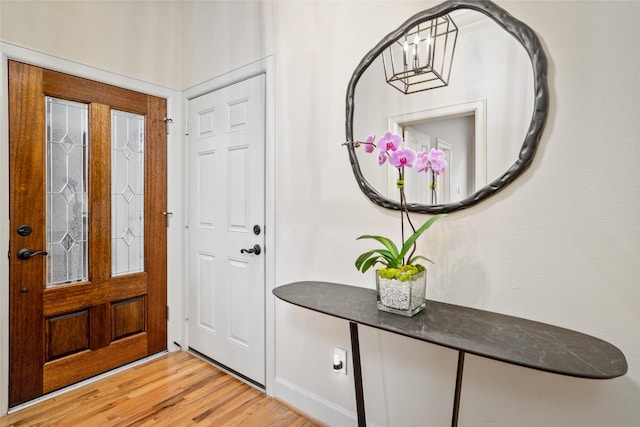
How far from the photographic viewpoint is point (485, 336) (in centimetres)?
105

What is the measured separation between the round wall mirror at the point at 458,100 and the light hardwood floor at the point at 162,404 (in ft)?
4.60

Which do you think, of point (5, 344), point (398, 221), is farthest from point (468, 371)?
point (5, 344)

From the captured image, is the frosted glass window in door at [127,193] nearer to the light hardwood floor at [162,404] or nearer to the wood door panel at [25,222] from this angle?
the wood door panel at [25,222]

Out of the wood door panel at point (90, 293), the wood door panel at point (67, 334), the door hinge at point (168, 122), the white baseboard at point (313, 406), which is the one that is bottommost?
the white baseboard at point (313, 406)

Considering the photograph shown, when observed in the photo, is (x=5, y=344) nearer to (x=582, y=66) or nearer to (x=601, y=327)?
(x=601, y=327)

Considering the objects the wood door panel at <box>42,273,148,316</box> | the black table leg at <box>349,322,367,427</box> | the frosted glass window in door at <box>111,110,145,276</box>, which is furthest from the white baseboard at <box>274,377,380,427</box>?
the frosted glass window in door at <box>111,110,145,276</box>

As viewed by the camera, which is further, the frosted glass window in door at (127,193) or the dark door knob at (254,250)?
the frosted glass window in door at (127,193)

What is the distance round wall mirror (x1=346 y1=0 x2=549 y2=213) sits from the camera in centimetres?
122

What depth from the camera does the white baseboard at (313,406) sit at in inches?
67.7

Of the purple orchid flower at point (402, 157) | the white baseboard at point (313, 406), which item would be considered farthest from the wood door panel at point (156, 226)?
the purple orchid flower at point (402, 157)

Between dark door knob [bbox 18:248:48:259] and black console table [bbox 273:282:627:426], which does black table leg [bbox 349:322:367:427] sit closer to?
black console table [bbox 273:282:627:426]

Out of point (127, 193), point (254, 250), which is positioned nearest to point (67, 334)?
point (127, 193)

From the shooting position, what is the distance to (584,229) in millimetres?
1134

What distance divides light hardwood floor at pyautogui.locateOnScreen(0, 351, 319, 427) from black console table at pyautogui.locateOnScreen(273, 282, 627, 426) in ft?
2.62
